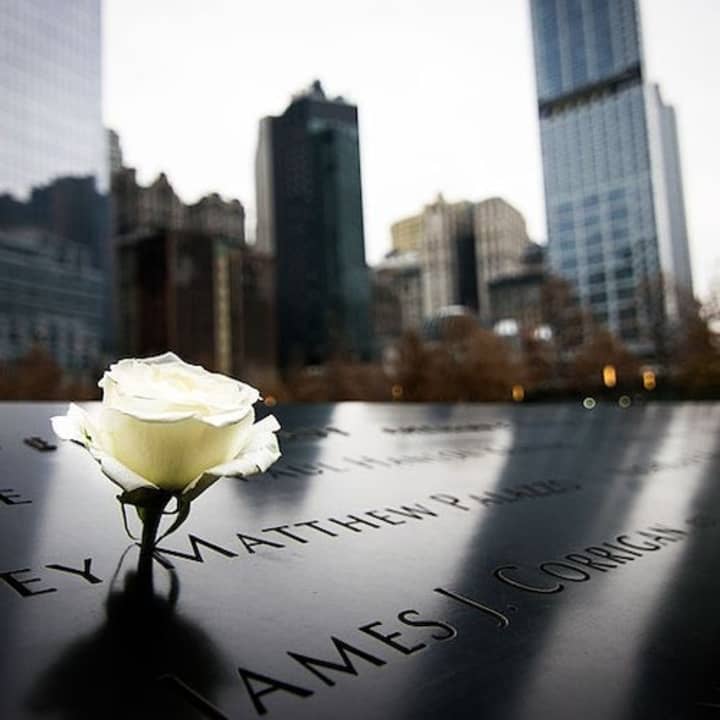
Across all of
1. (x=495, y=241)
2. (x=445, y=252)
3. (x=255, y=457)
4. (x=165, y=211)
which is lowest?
(x=255, y=457)

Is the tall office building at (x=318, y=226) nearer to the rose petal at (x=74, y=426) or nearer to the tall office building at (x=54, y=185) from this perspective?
the tall office building at (x=54, y=185)

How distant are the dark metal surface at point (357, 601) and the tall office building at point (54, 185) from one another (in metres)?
65.2

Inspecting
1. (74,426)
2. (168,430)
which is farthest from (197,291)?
(168,430)

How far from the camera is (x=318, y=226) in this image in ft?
254

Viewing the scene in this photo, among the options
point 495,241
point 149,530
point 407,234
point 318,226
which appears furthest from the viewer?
point 407,234

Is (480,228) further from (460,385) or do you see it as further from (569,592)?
(569,592)

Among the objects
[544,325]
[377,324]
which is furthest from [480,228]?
[544,325]

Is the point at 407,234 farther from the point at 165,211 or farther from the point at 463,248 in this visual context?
the point at 165,211

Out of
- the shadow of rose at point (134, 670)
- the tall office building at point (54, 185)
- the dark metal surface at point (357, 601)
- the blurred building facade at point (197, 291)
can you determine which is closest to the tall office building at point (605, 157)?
the blurred building facade at point (197, 291)

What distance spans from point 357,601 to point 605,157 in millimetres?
107855

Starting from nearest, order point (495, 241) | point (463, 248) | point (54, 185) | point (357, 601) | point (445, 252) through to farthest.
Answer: point (357, 601), point (54, 185), point (445, 252), point (495, 241), point (463, 248)

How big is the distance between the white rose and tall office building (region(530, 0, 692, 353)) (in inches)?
3442

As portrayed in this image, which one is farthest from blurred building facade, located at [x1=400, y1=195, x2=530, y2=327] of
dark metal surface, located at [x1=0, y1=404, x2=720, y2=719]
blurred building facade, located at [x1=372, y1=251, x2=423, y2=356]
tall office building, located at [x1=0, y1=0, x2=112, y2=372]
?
dark metal surface, located at [x1=0, y1=404, x2=720, y2=719]

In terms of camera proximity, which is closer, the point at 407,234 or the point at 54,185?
the point at 54,185
